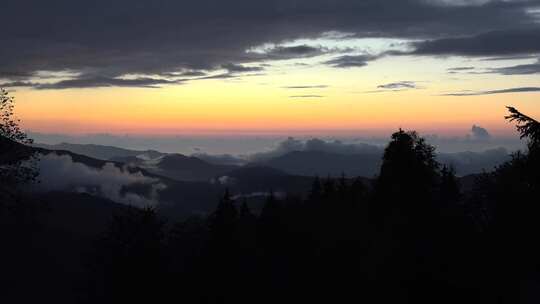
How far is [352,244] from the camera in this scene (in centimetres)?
4088

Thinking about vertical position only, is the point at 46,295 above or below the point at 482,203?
below

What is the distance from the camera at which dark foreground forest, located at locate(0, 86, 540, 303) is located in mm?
23484

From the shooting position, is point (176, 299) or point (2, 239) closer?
point (176, 299)

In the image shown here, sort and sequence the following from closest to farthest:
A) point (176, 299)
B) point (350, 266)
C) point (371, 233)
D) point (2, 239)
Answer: point (371, 233), point (350, 266), point (176, 299), point (2, 239)

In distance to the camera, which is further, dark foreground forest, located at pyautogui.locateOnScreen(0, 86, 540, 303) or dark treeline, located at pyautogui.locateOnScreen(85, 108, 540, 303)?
dark treeline, located at pyautogui.locateOnScreen(85, 108, 540, 303)

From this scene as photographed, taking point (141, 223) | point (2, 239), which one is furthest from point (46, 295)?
point (141, 223)

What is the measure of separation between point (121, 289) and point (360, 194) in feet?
85.9

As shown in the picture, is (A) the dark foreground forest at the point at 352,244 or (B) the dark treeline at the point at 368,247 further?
(B) the dark treeline at the point at 368,247

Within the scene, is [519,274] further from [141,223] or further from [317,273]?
[141,223]

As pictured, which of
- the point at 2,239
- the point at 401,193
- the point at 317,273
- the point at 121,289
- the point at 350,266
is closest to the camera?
the point at 401,193

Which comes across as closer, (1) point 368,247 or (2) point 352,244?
(1) point 368,247

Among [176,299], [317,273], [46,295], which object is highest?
[317,273]

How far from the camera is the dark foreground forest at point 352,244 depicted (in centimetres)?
2348

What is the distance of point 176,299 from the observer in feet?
193
